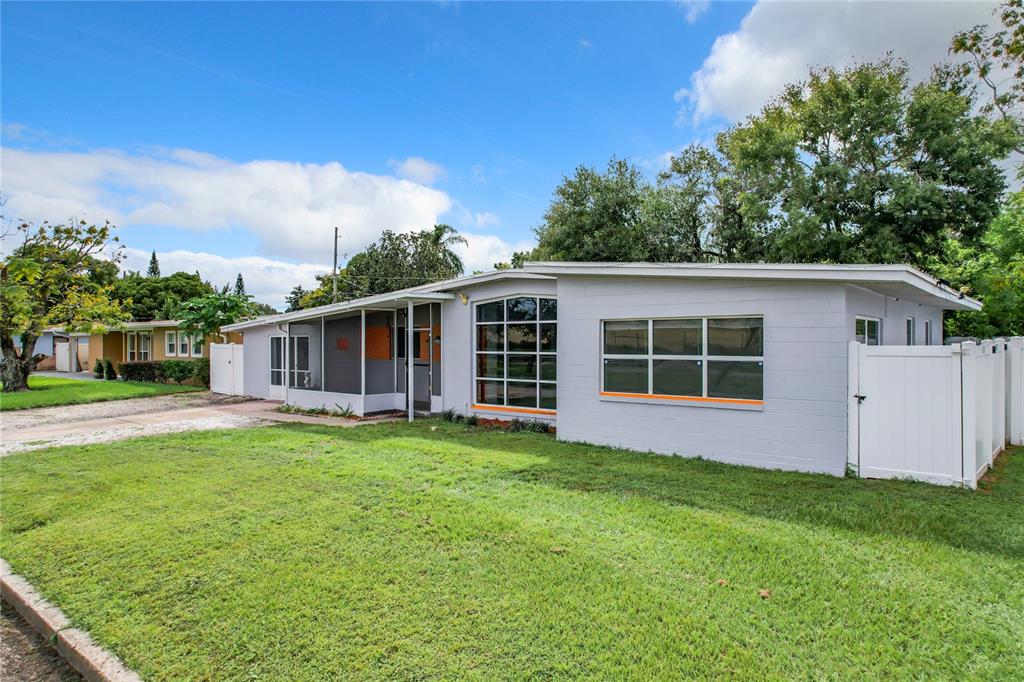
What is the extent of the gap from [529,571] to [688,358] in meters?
5.32

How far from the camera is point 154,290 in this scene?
4500cm

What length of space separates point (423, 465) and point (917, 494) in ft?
20.1

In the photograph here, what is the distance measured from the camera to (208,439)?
33.6 feet

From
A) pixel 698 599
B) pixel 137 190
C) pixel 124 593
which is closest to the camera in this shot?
pixel 698 599

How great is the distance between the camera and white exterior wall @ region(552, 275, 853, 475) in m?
7.36

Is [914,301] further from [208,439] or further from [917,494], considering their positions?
[208,439]

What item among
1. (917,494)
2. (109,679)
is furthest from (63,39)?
(917,494)

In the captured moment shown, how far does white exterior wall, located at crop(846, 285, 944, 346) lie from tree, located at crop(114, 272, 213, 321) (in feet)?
145

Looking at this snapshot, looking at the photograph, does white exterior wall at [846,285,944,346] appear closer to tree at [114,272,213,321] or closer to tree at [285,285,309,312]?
tree at [285,285,309,312]

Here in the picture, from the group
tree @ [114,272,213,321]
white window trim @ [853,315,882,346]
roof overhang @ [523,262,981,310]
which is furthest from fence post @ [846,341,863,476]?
tree @ [114,272,213,321]

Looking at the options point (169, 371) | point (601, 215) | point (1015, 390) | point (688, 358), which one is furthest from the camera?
point (169, 371)

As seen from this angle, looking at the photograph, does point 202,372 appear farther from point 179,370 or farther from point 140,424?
point 140,424

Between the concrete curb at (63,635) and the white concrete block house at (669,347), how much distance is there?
730cm

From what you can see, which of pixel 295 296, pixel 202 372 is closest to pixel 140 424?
pixel 202 372
